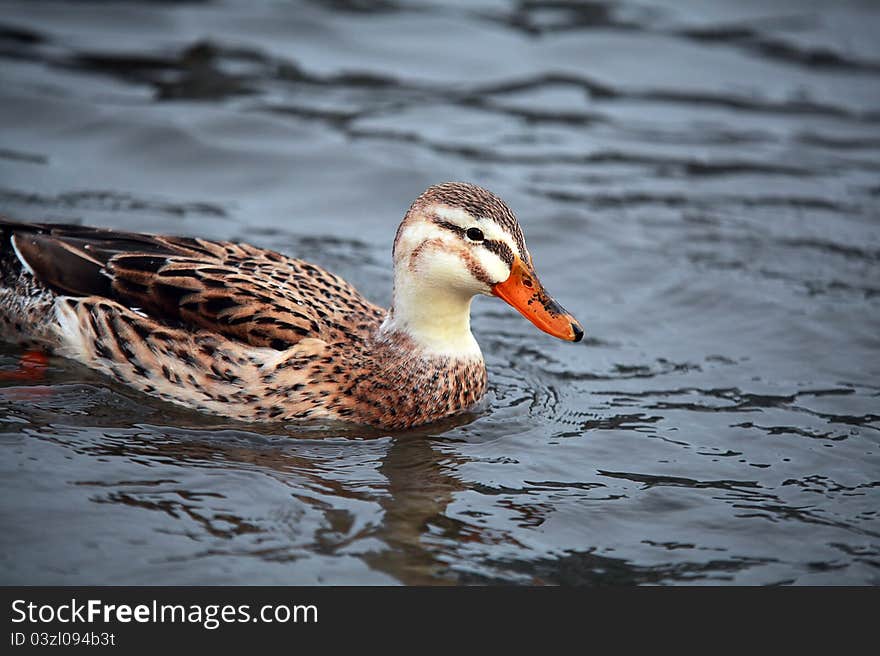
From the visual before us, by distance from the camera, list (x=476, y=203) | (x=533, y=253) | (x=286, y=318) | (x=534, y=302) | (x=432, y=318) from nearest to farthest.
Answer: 1. (x=476, y=203)
2. (x=534, y=302)
3. (x=286, y=318)
4. (x=432, y=318)
5. (x=533, y=253)

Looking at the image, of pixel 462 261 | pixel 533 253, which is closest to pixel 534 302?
pixel 462 261

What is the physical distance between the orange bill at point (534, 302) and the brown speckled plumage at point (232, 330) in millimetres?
238

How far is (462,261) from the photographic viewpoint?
8.15m

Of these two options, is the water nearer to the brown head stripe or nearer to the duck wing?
the duck wing

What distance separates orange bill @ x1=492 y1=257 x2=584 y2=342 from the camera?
8258 millimetres

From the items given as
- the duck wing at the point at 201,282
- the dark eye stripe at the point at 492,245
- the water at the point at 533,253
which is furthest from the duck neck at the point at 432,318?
the water at the point at 533,253

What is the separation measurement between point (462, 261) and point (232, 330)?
1714 mm

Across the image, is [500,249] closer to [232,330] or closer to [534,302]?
[534,302]

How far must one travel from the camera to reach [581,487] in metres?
7.70

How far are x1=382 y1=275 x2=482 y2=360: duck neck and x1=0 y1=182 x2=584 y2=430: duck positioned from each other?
0.01 m

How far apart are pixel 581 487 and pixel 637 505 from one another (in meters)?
0.41

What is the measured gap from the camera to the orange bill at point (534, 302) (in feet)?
27.1

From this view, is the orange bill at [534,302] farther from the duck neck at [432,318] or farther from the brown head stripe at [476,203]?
the duck neck at [432,318]

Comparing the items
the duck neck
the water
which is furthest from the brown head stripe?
the water
